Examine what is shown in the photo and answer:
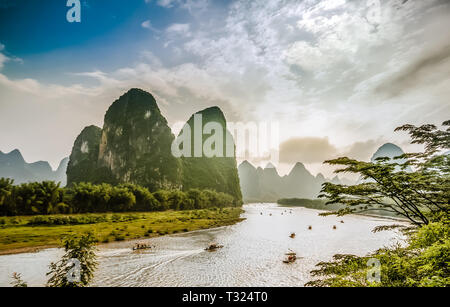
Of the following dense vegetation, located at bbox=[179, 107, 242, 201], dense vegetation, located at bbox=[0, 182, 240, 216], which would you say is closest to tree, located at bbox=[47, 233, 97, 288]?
dense vegetation, located at bbox=[0, 182, 240, 216]

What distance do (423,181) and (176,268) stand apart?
15.4m

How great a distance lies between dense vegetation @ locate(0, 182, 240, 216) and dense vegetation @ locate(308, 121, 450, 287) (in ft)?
145

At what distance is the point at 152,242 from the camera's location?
2405 cm

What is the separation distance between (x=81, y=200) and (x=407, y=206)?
5181 centimetres

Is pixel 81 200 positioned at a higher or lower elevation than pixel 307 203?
higher

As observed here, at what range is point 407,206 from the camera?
5793 millimetres

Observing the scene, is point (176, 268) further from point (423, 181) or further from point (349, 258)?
point (423, 181)

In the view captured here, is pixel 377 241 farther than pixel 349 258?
Yes

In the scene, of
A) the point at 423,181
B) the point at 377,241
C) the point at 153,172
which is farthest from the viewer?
the point at 153,172

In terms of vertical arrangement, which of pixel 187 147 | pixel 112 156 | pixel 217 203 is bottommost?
pixel 217 203

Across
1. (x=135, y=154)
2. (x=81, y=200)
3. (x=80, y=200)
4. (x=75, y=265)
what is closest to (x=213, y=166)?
(x=135, y=154)

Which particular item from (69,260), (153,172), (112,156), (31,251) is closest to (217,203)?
(153,172)
